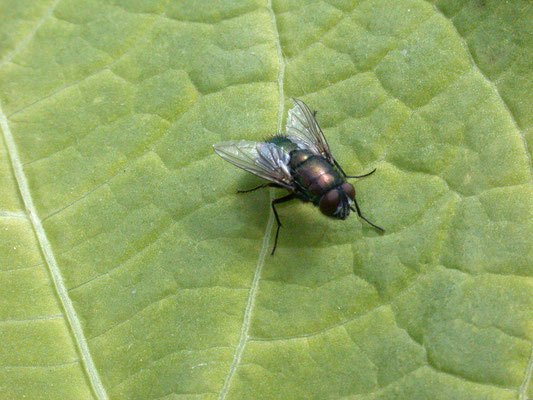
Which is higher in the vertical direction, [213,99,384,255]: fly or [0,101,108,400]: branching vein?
[213,99,384,255]: fly

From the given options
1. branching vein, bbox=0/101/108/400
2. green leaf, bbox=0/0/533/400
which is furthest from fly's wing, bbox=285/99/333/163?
branching vein, bbox=0/101/108/400

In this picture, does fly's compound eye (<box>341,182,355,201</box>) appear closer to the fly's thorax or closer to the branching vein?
the fly's thorax

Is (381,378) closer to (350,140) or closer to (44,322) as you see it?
(350,140)

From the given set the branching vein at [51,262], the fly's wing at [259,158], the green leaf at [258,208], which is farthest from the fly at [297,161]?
the branching vein at [51,262]

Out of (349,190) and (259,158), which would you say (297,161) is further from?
(349,190)

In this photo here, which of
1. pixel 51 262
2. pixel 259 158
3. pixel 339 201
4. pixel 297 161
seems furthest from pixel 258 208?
pixel 51 262

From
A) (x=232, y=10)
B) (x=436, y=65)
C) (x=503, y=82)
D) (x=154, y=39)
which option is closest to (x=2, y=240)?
(x=154, y=39)

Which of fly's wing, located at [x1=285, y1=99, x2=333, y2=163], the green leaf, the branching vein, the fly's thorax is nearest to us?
the green leaf

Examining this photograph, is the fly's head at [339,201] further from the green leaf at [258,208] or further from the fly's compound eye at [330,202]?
the green leaf at [258,208]
